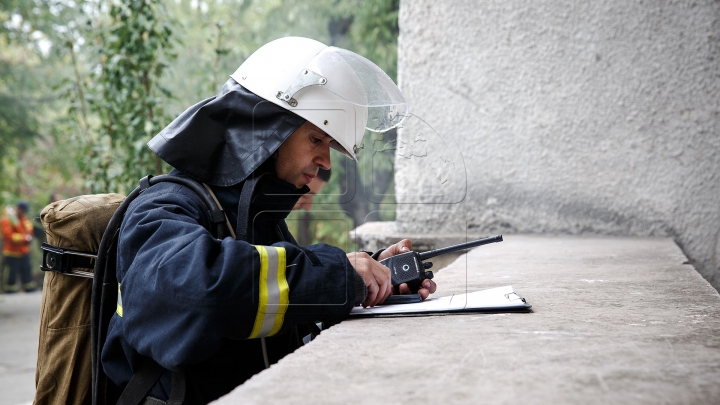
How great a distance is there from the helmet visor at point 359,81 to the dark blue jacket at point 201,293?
1.71 feet

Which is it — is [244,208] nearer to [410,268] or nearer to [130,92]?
[410,268]

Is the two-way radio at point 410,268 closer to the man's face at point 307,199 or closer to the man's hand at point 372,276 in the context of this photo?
the man's hand at point 372,276

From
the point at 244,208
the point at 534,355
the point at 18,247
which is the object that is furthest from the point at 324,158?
the point at 18,247

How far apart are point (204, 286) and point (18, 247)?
37.3ft

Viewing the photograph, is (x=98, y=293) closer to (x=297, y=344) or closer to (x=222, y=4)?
(x=297, y=344)

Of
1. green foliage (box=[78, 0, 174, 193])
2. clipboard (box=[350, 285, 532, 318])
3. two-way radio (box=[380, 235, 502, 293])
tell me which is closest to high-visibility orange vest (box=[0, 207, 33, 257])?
green foliage (box=[78, 0, 174, 193])

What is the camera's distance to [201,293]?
4.32 ft

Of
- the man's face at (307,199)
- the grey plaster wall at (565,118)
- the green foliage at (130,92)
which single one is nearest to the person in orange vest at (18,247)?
the green foliage at (130,92)

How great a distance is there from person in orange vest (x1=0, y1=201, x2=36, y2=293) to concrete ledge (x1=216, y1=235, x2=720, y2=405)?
35.0 ft

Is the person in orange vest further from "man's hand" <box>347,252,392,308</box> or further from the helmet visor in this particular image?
"man's hand" <box>347,252,392,308</box>

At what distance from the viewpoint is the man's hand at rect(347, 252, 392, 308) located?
161 centimetres

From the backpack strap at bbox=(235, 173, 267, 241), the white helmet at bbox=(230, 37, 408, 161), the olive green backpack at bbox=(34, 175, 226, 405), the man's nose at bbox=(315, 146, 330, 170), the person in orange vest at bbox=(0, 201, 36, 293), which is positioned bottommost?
the person in orange vest at bbox=(0, 201, 36, 293)

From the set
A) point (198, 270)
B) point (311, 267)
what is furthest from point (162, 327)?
point (311, 267)

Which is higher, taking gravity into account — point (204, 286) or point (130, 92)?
point (130, 92)
